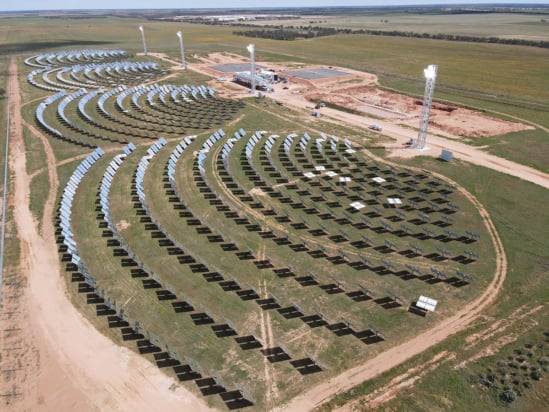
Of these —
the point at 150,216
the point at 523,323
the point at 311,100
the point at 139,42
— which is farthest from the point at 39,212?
the point at 139,42

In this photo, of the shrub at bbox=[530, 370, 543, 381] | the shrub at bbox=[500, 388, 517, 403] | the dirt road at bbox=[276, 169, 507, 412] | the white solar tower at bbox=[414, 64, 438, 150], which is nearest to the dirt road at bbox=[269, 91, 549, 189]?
the white solar tower at bbox=[414, 64, 438, 150]

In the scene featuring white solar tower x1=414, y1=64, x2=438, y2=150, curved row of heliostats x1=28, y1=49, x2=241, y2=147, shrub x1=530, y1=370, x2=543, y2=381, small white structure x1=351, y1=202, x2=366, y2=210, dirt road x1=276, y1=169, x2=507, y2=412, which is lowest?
dirt road x1=276, y1=169, x2=507, y2=412

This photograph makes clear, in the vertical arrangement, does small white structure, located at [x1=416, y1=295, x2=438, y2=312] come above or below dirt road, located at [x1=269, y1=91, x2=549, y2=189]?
below

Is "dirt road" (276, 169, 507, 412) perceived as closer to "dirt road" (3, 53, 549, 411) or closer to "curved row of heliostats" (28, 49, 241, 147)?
"dirt road" (3, 53, 549, 411)

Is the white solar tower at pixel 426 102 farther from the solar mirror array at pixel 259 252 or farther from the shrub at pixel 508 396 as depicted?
the shrub at pixel 508 396

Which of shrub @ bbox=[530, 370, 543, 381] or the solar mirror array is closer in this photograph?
shrub @ bbox=[530, 370, 543, 381]

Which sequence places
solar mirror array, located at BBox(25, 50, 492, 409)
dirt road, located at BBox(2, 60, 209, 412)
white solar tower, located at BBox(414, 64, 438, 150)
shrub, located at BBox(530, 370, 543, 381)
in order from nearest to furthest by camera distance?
dirt road, located at BBox(2, 60, 209, 412), shrub, located at BBox(530, 370, 543, 381), solar mirror array, located at BBox(25, 50, 492, 409), white solar tower, located at BBox(414, 64, 438, 150)

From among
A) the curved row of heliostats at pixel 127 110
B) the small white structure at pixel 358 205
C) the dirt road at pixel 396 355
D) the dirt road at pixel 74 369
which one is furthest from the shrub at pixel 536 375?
the curved row of heliostats at pixel 127 110
